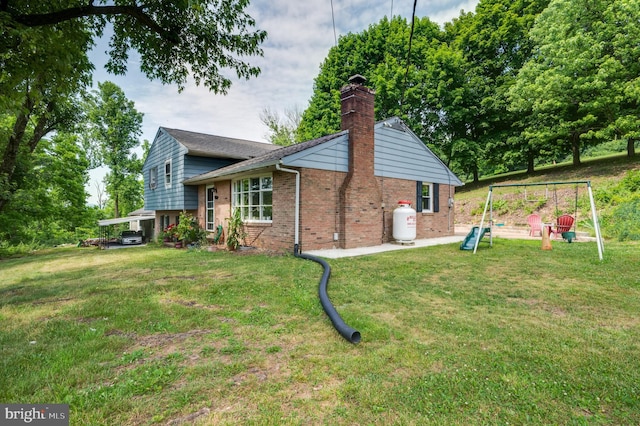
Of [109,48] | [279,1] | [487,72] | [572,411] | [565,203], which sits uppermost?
[487,72]

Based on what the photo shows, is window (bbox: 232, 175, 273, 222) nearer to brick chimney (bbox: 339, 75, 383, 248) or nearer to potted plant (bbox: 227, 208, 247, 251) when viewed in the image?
potted plant (bbox: 227, 208, 247, 251)

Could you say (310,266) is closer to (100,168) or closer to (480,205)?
(480,205)

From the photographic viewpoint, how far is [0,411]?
6.71ft

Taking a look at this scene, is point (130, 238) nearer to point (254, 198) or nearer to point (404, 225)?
point (254, 198)

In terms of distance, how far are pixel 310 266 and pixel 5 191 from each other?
568 inches

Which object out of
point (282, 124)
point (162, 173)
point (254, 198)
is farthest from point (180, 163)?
point (282, 124)

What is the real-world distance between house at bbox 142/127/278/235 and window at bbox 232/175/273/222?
9.54 feet

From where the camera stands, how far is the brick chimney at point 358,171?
Answer: 33.1 ft

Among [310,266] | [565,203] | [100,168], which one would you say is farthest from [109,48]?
[100,168]

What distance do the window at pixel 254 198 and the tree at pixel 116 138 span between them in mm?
21991

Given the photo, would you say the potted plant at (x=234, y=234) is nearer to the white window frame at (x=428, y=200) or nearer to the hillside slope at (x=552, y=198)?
the white window frame at (x=428, y=200)

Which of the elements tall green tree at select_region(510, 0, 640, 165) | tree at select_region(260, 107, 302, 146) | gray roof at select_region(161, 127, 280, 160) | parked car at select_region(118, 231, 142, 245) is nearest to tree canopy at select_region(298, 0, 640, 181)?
tall green tree at select_region(510, 0, 640, 165)

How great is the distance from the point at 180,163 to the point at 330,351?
13.5 m

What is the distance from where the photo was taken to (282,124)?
33.1 m
